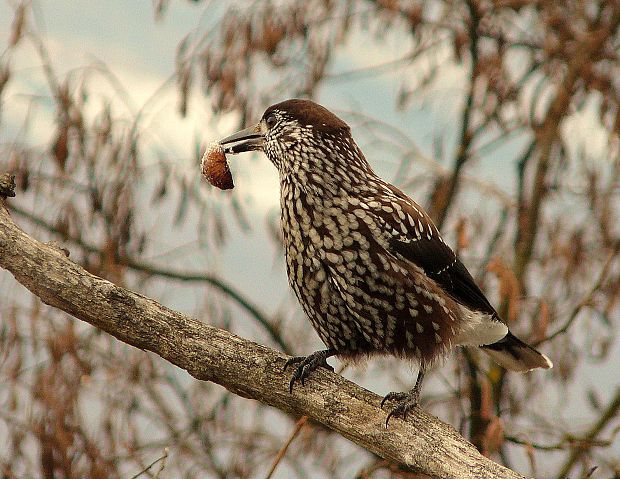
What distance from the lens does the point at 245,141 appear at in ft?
14.4

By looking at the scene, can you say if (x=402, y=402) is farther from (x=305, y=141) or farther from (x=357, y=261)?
(x=305, y=141)

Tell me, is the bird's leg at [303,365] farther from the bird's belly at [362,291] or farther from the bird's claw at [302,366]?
the bird's belly at [362,291]

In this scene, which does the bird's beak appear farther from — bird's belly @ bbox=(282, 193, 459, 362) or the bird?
bird's belly @ bbox=(282, 193, 459, 362)

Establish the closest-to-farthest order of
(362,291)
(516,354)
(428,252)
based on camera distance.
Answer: (362,291) < (428,252) < (516,354)

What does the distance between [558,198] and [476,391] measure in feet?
6.89

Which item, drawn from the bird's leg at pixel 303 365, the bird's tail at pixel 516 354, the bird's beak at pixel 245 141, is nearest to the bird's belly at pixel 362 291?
the bird's leg at pixel 303 365

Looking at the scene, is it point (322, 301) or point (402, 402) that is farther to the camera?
point (322, 301)

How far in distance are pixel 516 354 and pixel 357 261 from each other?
1315mm

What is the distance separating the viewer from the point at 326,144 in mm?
4070

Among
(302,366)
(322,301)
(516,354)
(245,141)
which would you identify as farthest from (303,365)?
(516,354)

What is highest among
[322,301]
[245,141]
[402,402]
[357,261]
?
[245,141]

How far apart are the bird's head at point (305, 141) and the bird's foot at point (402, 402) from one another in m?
0.99

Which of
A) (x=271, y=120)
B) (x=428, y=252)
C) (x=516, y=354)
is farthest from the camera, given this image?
(x=516, y=354)

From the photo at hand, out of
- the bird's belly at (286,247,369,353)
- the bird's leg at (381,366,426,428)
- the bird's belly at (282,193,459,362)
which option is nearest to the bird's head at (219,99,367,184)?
the bird's belly at (282,193,459,362)
